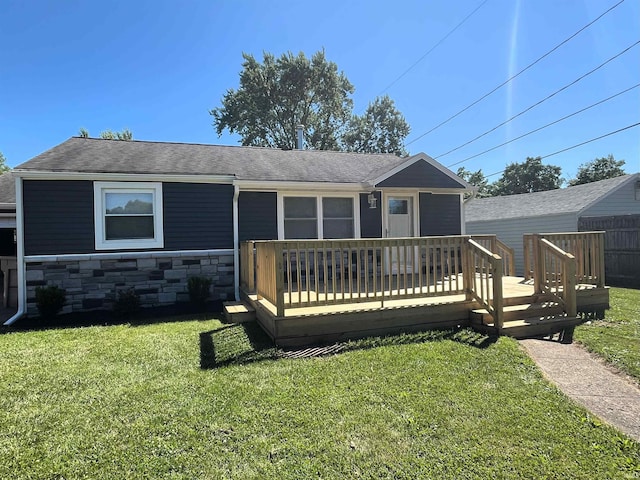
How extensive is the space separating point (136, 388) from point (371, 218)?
21.3ft

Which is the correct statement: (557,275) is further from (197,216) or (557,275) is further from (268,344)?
(197,216)

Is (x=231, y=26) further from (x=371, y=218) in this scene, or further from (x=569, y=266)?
(x=569, y=266)


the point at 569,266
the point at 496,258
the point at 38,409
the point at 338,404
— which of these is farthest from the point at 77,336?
the point at 569,266

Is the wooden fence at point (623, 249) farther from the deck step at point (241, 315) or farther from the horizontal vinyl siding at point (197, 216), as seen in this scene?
the horizontal vinyl siding at point (197, 216)

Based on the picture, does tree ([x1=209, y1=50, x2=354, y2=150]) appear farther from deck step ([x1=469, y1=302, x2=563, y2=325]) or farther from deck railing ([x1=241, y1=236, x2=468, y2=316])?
deck step ([x1=469, y1=302, x2=563, y2=325])

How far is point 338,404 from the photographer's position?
2959 mm

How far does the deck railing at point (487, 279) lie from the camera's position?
484 centimetres

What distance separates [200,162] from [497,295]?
6923 millimetres

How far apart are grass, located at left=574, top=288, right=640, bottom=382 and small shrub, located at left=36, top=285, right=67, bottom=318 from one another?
340 inches

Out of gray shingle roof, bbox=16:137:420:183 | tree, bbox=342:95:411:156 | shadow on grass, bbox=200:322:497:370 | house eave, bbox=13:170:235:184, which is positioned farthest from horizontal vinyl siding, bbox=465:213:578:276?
tree, bbox=342:95:411:156

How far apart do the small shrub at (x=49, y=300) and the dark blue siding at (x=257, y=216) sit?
3601 mm

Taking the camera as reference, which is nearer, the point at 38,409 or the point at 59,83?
the point at 38,409

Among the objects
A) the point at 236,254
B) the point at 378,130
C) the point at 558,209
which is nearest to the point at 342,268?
the point at 236,254

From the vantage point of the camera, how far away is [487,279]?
5086 mm
